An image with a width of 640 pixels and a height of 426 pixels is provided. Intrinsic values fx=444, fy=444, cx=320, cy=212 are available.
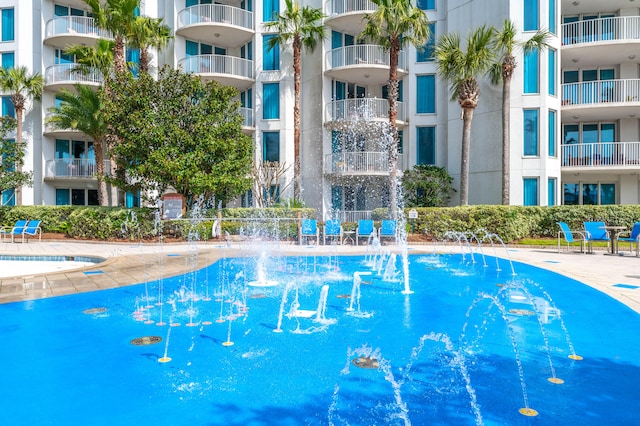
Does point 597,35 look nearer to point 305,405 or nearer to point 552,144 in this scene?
point 552,144

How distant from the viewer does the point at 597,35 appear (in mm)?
21312

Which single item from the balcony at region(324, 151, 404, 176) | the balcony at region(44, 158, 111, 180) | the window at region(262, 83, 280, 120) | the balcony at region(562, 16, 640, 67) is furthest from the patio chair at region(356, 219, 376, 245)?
the balcony at region(44, 158, 111, 180)

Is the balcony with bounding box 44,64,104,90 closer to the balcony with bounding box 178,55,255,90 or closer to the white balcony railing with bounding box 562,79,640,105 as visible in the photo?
the balcony with bounding box 178,55,255,90

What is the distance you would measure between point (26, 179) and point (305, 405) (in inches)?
964

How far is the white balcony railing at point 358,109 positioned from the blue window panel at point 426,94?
1.84 meters

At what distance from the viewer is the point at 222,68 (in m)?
24.8

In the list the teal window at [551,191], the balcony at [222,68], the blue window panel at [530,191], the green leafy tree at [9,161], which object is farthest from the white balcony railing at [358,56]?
the green leafy tree at [9,161]

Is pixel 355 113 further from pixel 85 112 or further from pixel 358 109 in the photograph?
pixel 85 112

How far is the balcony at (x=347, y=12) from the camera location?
74.3 feet

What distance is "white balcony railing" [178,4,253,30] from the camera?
80.1 feet

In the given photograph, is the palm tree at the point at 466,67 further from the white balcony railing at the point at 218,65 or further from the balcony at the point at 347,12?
the white balcony railing at the point at 218,65

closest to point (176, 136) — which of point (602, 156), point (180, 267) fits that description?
point (180, 267)

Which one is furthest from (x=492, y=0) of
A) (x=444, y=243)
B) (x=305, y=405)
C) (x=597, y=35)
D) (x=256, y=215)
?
(x=305, y=405)

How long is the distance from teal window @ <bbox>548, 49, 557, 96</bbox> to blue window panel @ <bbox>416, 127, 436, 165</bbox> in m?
5.69
